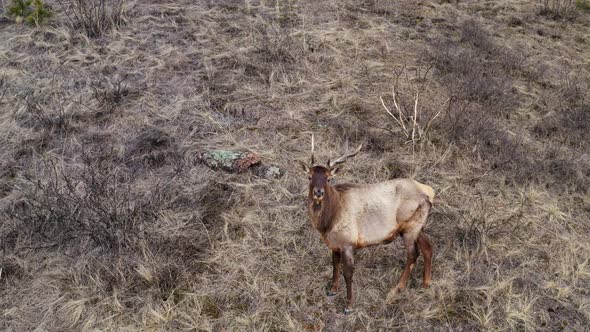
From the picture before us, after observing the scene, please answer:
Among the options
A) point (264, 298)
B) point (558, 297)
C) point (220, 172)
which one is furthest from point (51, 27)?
point (558, 297)

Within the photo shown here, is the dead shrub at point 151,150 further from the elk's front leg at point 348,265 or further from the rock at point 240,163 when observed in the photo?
the elk's front leg at point 348,265

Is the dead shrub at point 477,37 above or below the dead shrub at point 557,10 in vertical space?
below

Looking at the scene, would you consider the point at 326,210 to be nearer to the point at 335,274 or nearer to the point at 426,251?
the point at 335,274

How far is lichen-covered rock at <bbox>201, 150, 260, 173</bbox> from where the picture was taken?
602 cm

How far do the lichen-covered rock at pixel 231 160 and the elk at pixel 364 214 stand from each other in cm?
177

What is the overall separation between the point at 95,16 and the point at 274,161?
461 cm

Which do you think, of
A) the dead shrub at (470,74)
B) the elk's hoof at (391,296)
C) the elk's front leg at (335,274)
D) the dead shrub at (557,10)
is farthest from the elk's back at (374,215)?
the dead shrub at (557,10)

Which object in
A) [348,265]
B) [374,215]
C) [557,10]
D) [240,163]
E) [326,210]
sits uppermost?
[557,10]

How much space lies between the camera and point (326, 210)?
4.31m

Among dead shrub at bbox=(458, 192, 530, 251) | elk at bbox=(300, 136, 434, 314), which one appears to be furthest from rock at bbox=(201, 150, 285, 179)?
dead shrub at bbox=(458, 192, 530, 251)

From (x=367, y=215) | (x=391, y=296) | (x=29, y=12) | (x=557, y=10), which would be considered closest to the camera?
(x=367, y=215)

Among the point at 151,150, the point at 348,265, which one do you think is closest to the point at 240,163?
the point at 151,150

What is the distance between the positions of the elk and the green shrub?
22.0ft

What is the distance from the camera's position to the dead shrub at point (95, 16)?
8281mm
